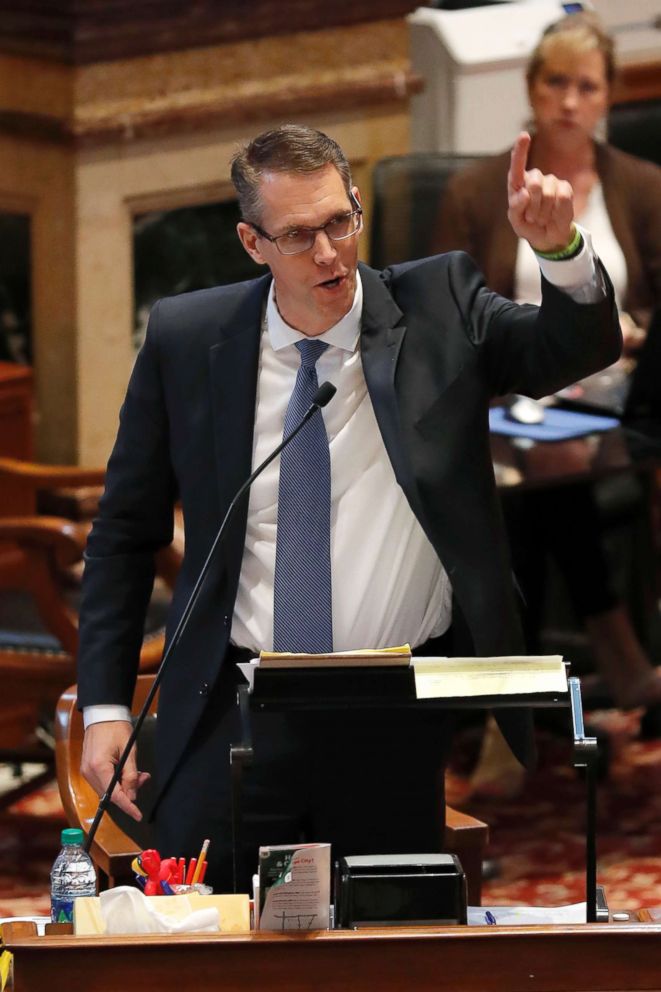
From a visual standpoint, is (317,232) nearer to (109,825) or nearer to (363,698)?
(363,698)

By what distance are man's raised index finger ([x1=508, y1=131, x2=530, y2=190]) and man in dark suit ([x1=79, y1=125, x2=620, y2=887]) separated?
0.22 meters

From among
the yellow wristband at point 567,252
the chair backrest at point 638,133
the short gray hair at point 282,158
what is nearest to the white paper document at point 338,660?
the yellow wristband at point 567,252

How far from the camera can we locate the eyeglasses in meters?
2.29

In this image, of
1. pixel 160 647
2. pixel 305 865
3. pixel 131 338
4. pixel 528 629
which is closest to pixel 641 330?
pixel 528 629

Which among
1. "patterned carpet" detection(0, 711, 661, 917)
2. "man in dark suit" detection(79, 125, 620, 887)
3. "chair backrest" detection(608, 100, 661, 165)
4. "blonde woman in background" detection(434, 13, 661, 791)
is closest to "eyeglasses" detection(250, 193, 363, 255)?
"man in dark suit" detection(79, 125, 620, 887)

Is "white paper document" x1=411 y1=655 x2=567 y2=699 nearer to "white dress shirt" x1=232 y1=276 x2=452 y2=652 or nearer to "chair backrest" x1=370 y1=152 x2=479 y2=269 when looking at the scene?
"white dress shirt" x1=232 y1=276 x2=452 y2=652

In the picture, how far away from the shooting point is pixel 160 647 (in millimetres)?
3752

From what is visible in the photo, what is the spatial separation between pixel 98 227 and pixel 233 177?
10.1 feet

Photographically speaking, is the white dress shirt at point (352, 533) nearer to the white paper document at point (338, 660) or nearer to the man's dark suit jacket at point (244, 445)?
the man's dark suit jacket at point (244, 445)

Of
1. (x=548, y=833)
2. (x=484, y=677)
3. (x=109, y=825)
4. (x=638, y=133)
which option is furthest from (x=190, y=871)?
(x=638, y=133)

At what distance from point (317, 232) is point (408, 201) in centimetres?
250

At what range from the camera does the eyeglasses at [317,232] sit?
2.29 m

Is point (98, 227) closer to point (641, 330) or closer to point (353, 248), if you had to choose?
point (641, 330)

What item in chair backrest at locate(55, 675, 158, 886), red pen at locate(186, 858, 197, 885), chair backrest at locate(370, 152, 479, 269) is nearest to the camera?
red pen at locate(186, 858, 197, 885)
